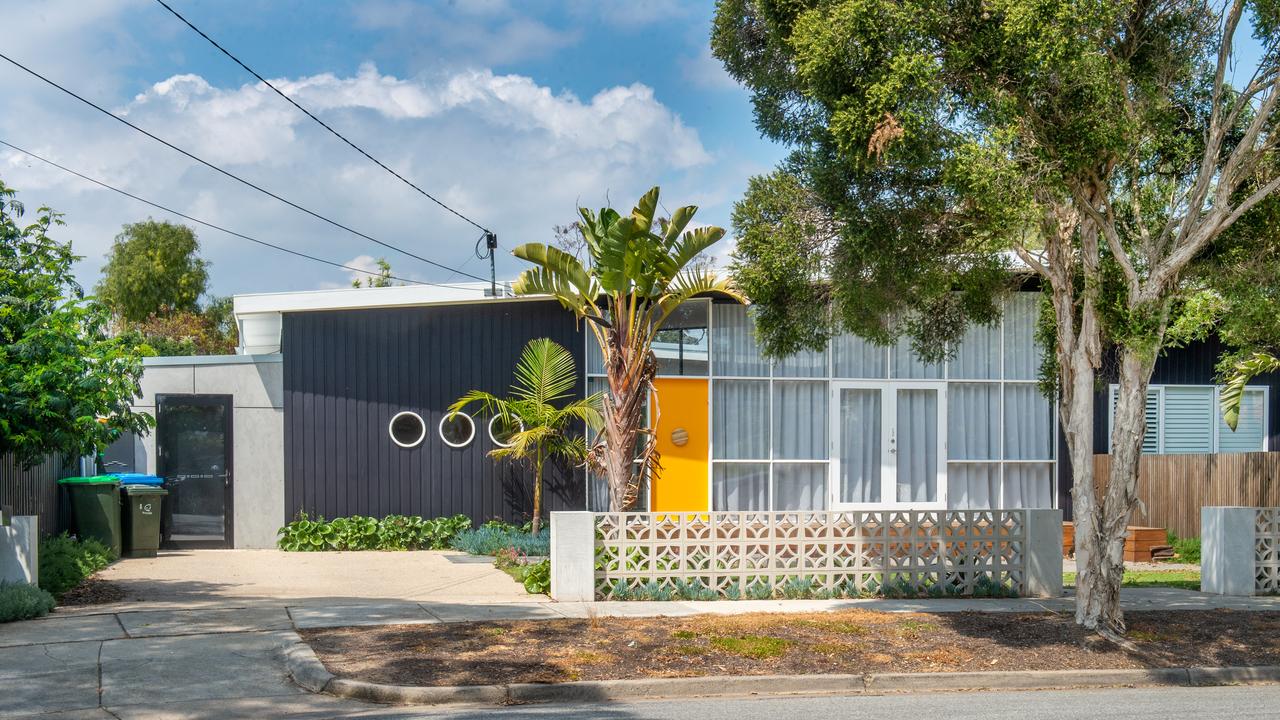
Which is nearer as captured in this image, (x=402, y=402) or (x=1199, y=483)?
(x=402, y=402)

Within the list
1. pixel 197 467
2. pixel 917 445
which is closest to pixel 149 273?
pixel 197 467

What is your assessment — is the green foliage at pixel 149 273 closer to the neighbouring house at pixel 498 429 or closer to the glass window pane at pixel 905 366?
the neighbouring house at pixel 498 429

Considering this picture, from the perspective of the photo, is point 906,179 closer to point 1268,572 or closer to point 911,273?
point 911,273

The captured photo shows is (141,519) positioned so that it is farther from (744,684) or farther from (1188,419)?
(1188,419)

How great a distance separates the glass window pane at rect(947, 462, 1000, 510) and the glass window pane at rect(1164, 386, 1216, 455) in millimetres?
3455

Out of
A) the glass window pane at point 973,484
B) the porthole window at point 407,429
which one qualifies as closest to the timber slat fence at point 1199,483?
the glass window pane at point 973,484

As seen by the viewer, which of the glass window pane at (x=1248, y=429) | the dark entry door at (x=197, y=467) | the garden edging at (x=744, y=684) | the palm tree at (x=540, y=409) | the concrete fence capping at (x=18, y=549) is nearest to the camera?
the garden edging at (x=744, y=684)

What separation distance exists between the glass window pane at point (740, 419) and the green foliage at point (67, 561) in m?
8.38

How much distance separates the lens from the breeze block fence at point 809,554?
12406 millimetres

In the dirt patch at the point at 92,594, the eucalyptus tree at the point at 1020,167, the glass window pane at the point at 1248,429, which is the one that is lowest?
the dirt patch at the point at 92,594

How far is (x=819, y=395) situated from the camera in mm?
17531

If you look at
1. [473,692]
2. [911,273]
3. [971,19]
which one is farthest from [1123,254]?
[473,692]

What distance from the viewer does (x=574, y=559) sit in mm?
12281

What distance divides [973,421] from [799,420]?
9.01 feet
